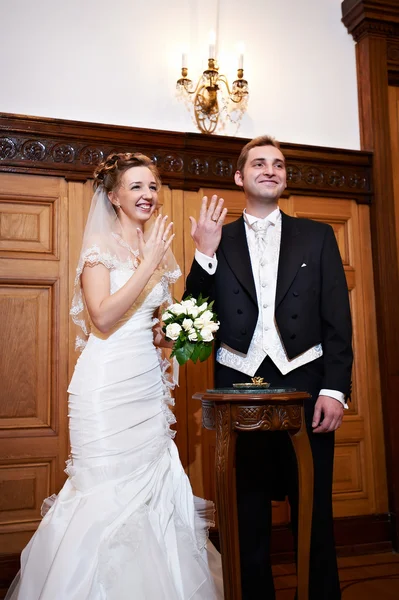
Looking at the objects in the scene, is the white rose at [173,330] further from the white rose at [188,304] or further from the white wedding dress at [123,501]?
the white wedding dress at [123,501]

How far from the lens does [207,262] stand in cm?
278

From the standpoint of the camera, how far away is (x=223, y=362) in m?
2.73

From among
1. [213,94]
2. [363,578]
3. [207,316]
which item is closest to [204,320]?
[207,316]

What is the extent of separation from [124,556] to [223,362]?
2.84 feet

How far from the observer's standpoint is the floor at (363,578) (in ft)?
10.4

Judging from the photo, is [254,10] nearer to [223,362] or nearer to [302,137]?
[302,137]

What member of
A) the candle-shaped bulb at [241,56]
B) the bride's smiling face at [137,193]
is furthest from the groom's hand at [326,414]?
the candle-shaped bulb at [241,56]

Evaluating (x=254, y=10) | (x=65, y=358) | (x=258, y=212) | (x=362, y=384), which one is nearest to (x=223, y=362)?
(x=258, y=212)

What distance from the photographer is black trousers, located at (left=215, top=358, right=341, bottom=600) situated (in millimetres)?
2516

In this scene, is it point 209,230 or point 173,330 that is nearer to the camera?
point 173,330

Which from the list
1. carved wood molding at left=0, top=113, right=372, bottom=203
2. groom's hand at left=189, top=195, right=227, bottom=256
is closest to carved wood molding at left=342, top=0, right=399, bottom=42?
carved wood molding at left=0, top=113, right=372, bottom=203

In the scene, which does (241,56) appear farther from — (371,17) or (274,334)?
(274,334)

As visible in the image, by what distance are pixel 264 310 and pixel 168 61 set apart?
85.4 inches

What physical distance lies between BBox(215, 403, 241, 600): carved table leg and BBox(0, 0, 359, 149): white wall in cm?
235
